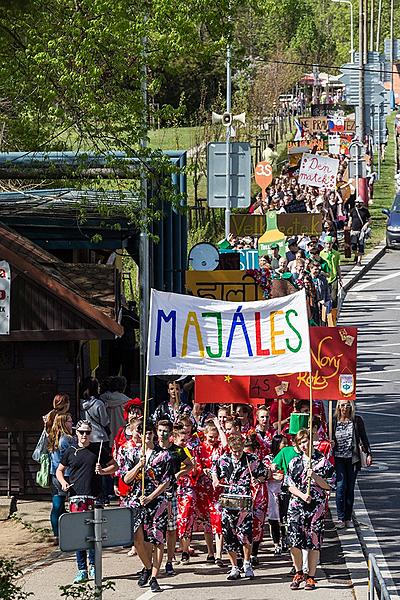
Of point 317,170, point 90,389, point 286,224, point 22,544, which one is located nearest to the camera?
point 22,544

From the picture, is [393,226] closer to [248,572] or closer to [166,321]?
[166,321]

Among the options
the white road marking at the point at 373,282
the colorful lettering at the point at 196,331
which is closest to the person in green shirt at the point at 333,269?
the white road marking at the point at 373,282

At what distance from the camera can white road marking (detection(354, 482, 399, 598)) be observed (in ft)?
46.1

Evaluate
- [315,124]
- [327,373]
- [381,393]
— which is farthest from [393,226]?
[327,373]

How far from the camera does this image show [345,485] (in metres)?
16.6

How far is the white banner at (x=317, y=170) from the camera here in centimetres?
3828

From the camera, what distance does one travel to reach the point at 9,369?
18469 mm

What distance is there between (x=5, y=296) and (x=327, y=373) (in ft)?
13.3

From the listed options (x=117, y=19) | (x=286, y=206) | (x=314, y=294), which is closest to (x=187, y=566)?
(x=117, y=19)

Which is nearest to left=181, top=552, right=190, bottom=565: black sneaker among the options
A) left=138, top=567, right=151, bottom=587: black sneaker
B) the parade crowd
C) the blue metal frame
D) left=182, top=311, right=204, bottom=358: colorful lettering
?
the parade crowd

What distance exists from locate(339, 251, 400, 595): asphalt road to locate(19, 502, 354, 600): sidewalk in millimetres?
531

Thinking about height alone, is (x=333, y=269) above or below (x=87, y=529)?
above

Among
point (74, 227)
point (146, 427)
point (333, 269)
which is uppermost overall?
point (74, 227)

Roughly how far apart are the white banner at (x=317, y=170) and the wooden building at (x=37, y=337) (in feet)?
65.1
